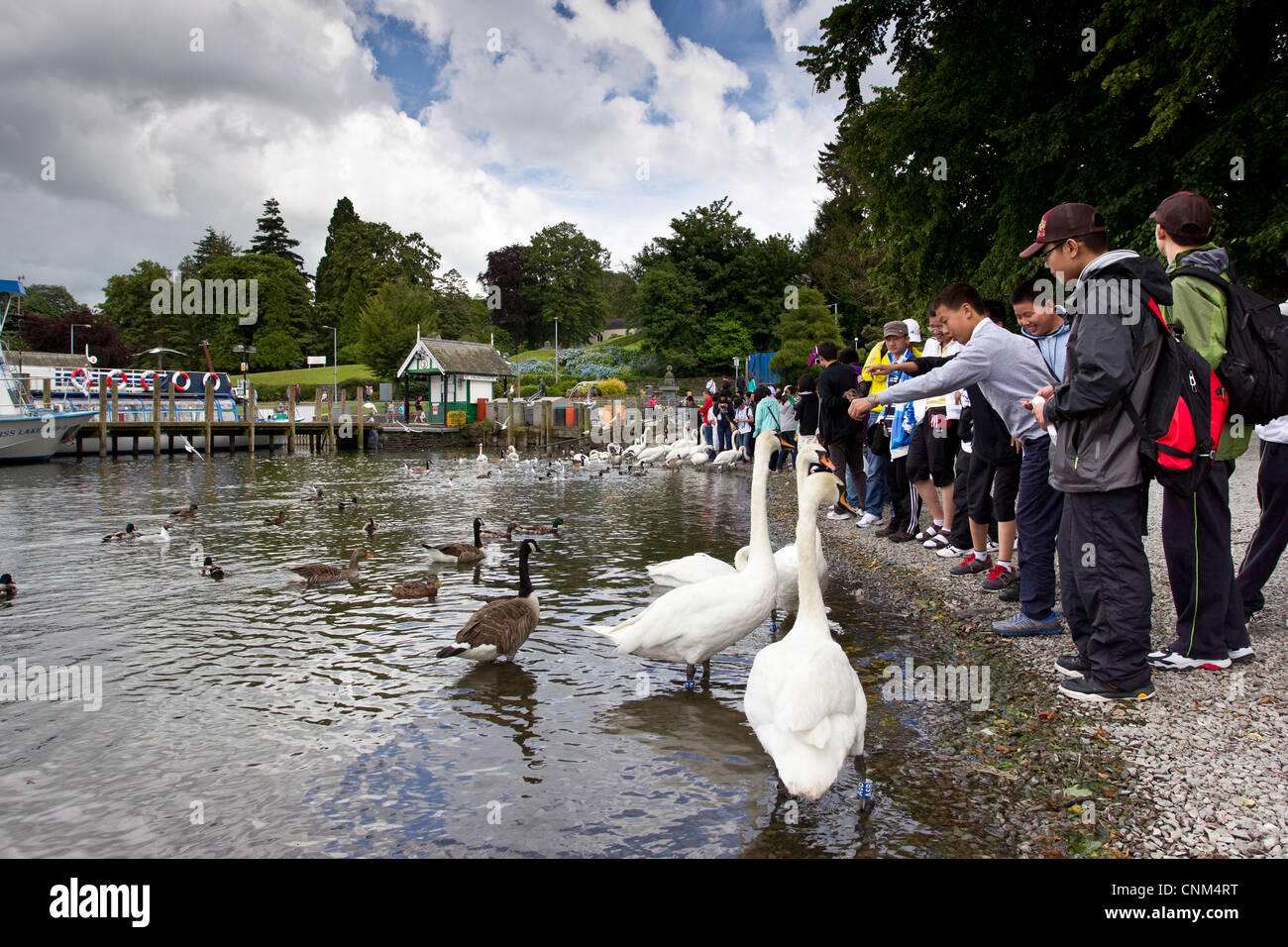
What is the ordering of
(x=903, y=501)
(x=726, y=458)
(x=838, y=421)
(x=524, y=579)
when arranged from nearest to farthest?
(x=524, y=579) < (x=903, y=501) < (x=838, y=421) < (x=726, y=458)

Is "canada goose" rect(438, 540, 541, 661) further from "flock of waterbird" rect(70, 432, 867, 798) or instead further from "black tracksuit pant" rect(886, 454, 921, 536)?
"black tracksuit pant" rect(886, 454, 921, 536)

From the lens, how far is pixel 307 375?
92750mm

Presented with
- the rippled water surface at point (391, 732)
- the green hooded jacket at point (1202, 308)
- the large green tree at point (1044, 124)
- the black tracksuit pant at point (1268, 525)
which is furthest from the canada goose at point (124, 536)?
the large green tree at point (1044, 124)

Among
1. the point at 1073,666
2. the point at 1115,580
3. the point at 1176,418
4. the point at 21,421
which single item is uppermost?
the point at 21,421

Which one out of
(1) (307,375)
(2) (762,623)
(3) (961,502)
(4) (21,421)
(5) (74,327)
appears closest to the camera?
(2) (762,623)

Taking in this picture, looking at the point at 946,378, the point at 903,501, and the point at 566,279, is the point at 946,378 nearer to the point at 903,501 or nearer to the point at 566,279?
the point at 903,501

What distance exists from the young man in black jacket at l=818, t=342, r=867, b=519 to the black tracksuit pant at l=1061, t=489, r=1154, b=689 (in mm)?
6336

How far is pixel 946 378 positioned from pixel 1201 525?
6.05 ft

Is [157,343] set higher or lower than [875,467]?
higher

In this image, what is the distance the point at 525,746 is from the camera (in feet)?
15.8

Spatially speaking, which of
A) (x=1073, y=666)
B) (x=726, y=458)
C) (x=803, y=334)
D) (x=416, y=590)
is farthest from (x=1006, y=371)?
(x=803, y=334)
